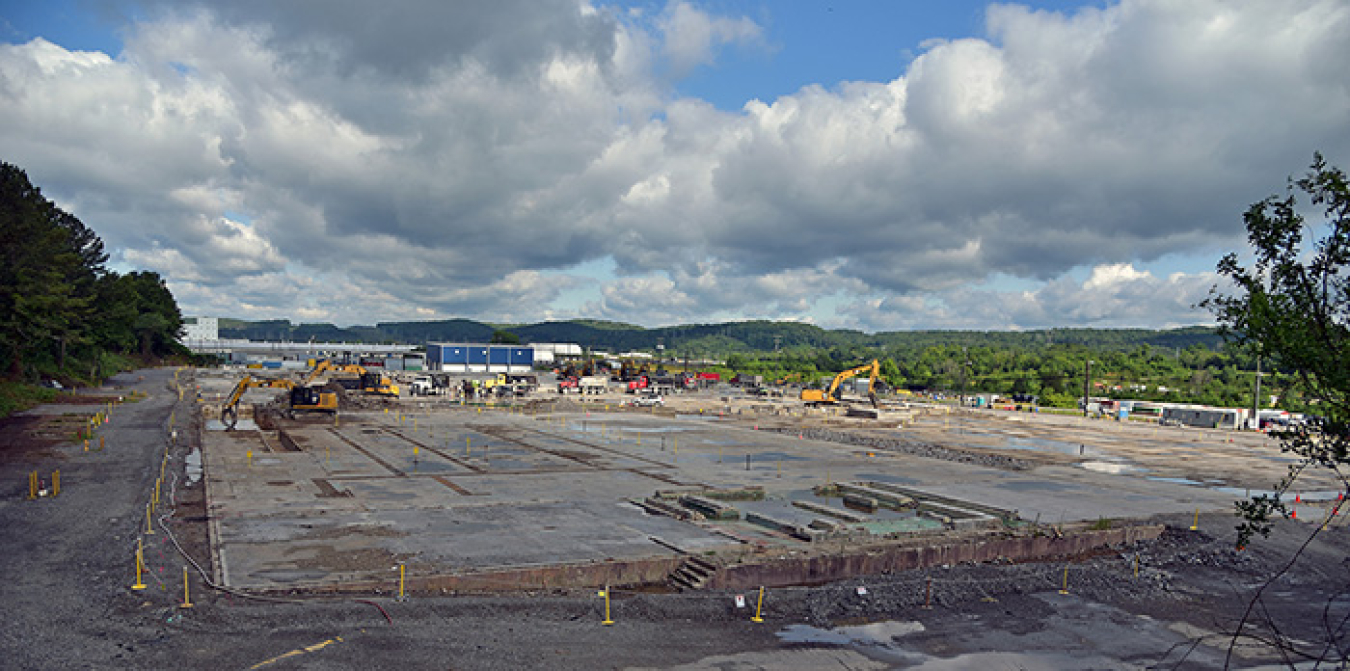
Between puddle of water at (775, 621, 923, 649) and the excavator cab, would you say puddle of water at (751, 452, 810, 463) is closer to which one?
puddle of water at (775, 621, 923, 649)

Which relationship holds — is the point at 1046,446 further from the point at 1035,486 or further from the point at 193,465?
the point at 193,465

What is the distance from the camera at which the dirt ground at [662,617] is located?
663 inches

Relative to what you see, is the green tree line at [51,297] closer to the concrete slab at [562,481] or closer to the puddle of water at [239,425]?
the puddle of water at [239,425]

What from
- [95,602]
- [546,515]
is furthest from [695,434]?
[95,602]

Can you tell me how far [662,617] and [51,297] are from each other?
7643 centimetres

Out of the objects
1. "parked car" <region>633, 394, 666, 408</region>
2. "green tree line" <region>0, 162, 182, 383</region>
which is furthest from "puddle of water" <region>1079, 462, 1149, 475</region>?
"green tree line" <region>0, 162, 182, 383</region>

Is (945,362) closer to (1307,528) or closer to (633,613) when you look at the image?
(1307,528)

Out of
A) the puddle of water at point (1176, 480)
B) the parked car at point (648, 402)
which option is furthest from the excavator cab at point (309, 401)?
the puddle of water at point (1176, 480)

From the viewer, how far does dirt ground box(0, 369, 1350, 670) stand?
55.2 feet

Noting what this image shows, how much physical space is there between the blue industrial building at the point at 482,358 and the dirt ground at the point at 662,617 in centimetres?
13591

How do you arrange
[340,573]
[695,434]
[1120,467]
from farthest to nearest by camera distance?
[695,434] → [1120,467] → [340,573]

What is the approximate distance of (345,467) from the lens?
42344 mm

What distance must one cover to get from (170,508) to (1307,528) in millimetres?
49138

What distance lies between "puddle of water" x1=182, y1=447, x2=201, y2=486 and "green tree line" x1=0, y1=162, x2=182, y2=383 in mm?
36727
